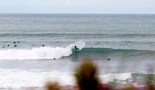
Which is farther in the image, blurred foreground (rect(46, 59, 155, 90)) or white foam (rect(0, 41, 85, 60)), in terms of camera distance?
white foam (rect(0, 41, 85, 60))

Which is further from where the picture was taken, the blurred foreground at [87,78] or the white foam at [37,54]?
the white foam at [37,54]

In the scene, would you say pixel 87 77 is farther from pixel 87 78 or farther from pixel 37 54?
pixel 37 54

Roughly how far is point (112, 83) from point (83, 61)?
21 cm

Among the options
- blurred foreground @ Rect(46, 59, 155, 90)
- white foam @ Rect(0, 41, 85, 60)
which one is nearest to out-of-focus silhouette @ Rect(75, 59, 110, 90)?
blurred foreground @ Rect(46, 59, 155, 90)

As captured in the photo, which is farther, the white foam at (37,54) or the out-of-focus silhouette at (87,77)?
the white foam at (37,54)

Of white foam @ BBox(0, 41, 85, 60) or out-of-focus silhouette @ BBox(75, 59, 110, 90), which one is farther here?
white foam @ BBox(0, 41, 85, 60)

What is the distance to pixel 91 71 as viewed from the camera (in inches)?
61.6

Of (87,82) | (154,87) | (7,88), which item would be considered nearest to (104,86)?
(87,82)

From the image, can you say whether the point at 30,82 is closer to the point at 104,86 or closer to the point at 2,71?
the point at 2,71

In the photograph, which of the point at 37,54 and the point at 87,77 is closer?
the point at 87,77

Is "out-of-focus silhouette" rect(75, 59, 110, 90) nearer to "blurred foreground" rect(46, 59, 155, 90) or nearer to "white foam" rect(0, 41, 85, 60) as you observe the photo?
"blurred foreground" rect(46, 59, 155, 90)

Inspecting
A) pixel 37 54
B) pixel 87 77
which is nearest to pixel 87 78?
pixel 87 77

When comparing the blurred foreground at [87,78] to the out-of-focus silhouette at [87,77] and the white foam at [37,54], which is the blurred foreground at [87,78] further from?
the white foam at [37,54]

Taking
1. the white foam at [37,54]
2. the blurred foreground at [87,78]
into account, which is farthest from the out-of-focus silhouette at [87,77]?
the white foam at [37,54]
